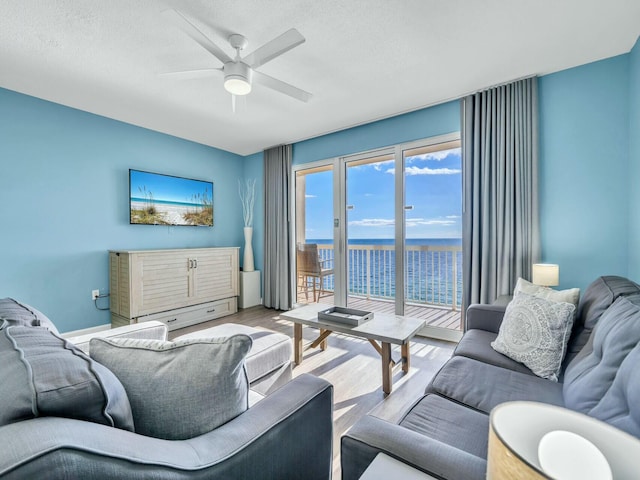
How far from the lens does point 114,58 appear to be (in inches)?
88.3

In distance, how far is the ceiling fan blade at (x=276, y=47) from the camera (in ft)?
5.72

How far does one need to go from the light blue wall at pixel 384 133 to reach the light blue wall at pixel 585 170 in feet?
2.66

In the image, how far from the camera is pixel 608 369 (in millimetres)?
989

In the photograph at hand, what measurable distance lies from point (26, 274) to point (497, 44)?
15.1ft

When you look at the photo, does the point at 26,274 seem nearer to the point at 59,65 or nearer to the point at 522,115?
the point at 59,65

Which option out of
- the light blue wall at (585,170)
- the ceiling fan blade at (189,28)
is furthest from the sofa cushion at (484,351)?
the ceiling fan blade at (189,28)

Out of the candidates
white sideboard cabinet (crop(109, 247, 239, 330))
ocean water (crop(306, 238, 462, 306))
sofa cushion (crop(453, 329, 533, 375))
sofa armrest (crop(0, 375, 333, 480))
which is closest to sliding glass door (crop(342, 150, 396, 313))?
ocean water (crop(306, 238, 462, 306))

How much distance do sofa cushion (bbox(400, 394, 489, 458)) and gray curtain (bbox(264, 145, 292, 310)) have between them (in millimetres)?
3293

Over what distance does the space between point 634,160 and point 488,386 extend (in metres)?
2.13

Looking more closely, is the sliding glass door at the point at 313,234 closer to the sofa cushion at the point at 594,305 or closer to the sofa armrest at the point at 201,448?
the sofa cushion at the point at 594,305

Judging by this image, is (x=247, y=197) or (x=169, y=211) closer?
(x=169, y=211)

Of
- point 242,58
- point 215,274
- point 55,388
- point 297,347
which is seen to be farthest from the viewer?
point 215,274

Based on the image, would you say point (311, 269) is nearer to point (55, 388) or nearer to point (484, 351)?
point (484, 351)

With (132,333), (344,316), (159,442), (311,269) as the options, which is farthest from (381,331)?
(311,269)
